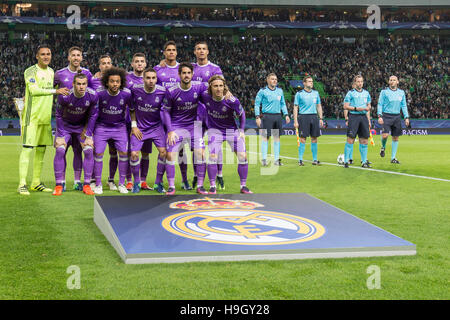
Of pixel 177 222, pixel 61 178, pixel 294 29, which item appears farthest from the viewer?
pixel 294 29

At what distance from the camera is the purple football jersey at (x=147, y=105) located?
8500 millimetres

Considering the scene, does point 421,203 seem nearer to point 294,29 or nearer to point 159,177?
point 159,177

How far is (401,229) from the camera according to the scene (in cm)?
594

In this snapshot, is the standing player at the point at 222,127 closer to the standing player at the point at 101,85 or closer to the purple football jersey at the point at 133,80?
the purple football jersey at the point at 133,80

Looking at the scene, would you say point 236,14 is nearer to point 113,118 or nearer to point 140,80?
point 140,80

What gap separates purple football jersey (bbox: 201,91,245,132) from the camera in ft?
26.9

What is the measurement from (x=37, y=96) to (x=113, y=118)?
1268 mm

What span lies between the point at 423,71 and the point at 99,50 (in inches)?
947

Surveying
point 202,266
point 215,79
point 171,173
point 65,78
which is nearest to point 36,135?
point 65,78

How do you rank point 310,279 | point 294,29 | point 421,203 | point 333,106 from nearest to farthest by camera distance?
point 310,279 < point 421,203 < point 333,106 < point 294,29

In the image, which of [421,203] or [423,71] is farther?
[423,71]

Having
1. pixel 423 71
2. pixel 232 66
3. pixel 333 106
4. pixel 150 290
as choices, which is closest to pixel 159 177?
pixel 150 290

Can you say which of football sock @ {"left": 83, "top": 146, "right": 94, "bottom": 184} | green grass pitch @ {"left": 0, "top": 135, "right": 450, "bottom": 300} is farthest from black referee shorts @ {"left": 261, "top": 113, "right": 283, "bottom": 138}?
football sock @ {"left": 83, "top": 146, "right": 94, "bottom": 184}

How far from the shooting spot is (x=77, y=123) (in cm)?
859
